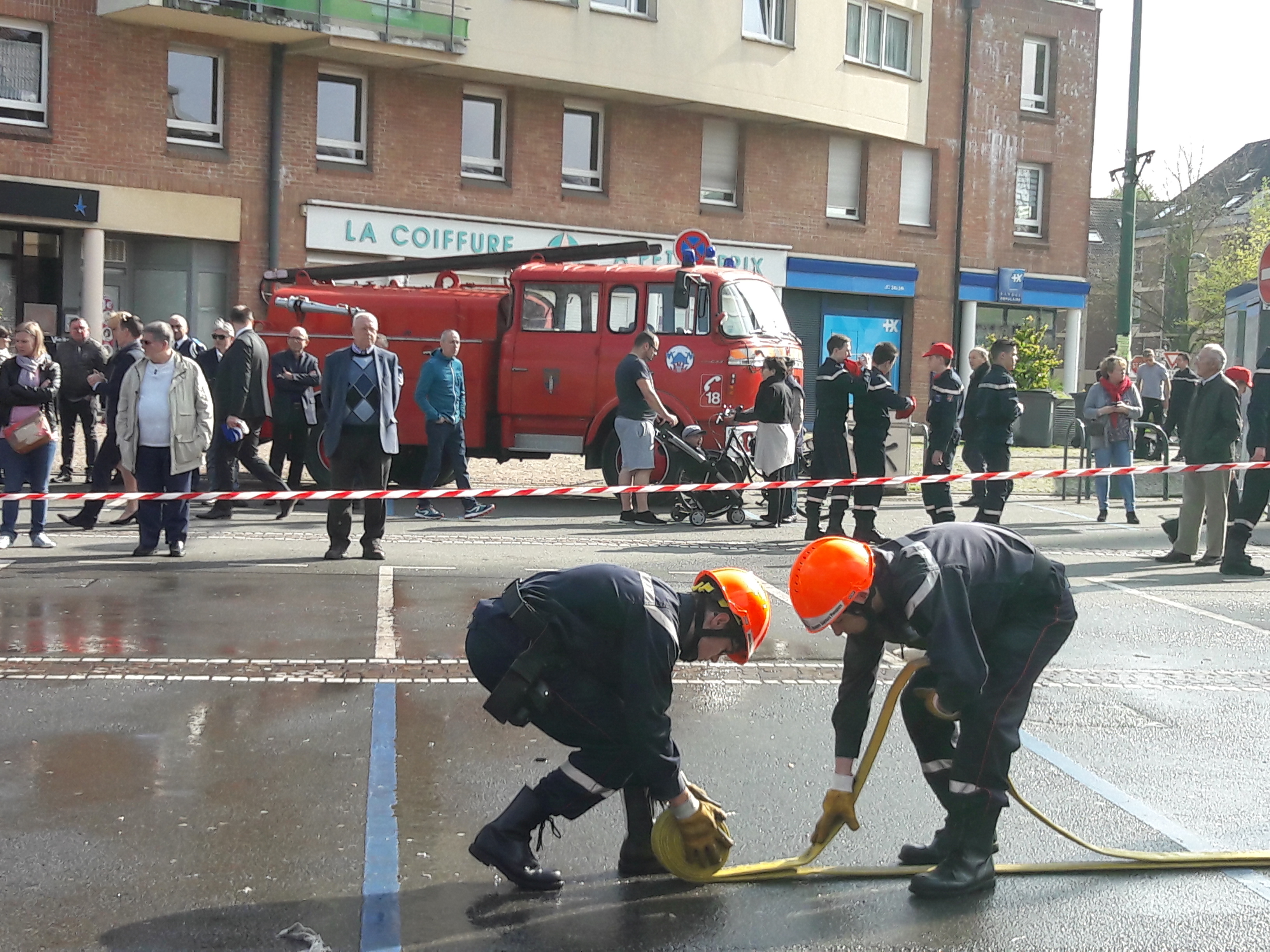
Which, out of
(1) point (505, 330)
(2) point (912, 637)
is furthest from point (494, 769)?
(1) point (505, 330)

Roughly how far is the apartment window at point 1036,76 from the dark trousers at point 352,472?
2747cm

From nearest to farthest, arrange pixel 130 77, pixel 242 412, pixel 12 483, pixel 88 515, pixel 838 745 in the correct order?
1. pixel 838 745
2. pixel 12 483
3. pixel 88 515
4. pixel 242 412
5. pixel 130 77

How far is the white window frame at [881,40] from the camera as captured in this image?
3141 centimetres

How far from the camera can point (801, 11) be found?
29.8m

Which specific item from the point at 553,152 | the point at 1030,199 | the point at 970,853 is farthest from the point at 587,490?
the point at 1030,199

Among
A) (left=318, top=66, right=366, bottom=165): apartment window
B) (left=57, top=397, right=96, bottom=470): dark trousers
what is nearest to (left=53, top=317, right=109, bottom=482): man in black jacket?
(left=57, top=397, right=96, bottom=470): dark trousers

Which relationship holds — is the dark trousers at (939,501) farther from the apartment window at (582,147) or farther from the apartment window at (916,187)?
the apartment window at (916,187)

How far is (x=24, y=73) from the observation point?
22.9 m

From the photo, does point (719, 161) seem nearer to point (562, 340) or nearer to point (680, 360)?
point (562, 340)

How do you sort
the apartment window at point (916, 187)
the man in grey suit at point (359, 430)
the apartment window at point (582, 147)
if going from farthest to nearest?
the apartment window at point (916, 187), the apartment window at point (582, 147), the man in grey suit at point (359, 430)

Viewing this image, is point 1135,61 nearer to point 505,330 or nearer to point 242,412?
point 505,330

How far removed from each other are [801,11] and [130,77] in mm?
13277

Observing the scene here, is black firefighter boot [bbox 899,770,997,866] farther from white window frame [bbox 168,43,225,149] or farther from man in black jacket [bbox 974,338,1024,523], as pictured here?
white window frame [bbox 168,43,225,149]

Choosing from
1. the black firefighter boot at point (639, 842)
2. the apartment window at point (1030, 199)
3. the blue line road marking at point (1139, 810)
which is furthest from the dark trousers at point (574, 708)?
the apartment window at point (1030, 199)
